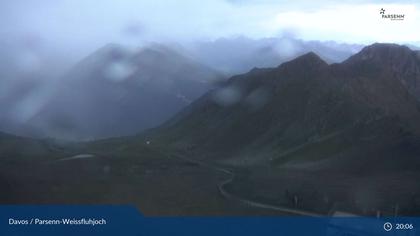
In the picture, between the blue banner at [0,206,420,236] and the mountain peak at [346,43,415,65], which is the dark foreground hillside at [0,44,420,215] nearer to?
the mountain peak at [346,43,415,65]

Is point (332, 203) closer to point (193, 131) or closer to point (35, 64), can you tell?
point (35, 64)

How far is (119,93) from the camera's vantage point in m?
43.6

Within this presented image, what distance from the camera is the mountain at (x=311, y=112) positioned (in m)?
43.9

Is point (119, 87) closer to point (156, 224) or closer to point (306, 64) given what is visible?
point (306, 64)

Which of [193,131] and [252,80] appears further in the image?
[252,80]

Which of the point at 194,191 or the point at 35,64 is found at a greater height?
the point at 35,64

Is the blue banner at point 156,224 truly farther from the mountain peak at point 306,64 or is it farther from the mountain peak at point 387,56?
the mountain peak at point 306,64

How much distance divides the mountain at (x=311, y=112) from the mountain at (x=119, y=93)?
215cm

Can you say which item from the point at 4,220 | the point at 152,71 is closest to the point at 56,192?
the point at 4,220

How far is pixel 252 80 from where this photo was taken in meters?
59.7

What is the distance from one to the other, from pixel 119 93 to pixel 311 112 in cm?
2167

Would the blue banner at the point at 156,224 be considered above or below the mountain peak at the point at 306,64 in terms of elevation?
below

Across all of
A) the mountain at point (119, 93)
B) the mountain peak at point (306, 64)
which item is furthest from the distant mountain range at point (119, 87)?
the mountain peak at point (306, 64)

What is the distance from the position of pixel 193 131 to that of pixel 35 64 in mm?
26195
